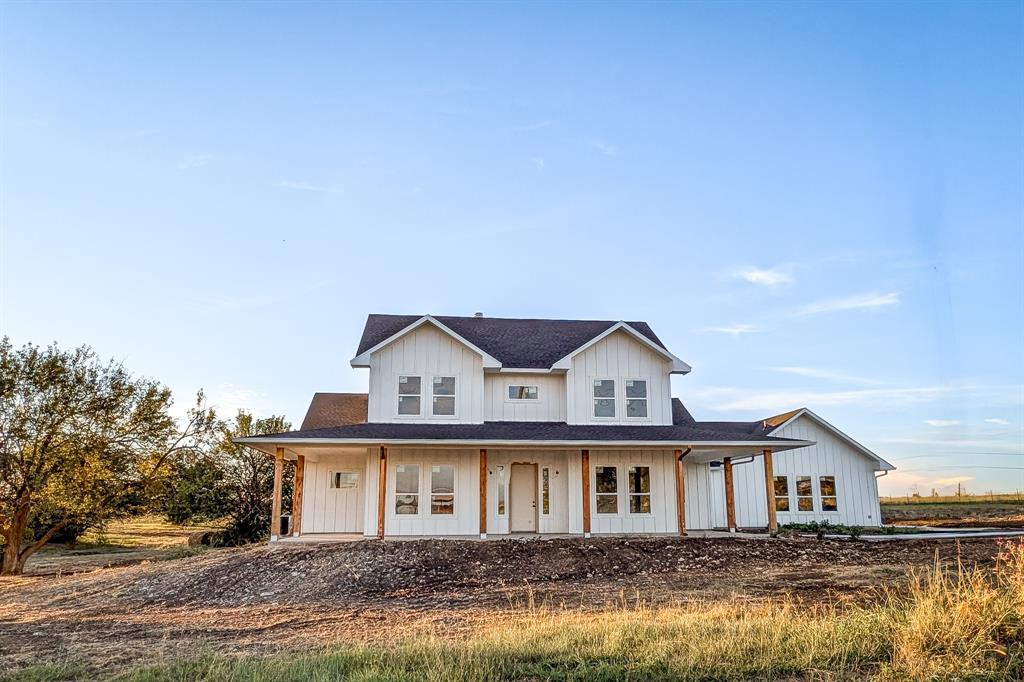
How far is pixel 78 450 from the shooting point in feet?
69.2

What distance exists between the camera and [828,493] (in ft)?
84.8

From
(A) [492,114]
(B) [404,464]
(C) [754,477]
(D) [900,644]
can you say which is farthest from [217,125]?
(C) [754,477]

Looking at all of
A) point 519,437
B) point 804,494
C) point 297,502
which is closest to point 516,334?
point 519,437

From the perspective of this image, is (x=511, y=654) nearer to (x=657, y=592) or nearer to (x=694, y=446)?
(x=657, y=592)

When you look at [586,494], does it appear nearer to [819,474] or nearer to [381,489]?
[381,489]

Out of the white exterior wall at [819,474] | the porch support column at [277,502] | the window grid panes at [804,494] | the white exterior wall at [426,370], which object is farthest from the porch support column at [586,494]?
the window grid panes at [804,494]

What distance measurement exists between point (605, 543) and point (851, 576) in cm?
601

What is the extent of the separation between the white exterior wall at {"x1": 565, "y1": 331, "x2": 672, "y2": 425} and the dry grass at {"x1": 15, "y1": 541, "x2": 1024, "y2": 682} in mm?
12484

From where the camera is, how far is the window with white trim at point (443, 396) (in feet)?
68.7

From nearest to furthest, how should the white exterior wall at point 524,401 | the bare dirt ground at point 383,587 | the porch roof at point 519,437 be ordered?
the bare dirt ground at point 383,587 → the porch roof at point 519,437 → the white exterior wall at point 524,401

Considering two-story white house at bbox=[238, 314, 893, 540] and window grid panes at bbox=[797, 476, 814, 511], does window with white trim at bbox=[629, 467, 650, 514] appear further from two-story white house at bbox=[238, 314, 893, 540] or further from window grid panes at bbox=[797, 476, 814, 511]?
window grid panes at bbox=[797, 476, 814, 511]

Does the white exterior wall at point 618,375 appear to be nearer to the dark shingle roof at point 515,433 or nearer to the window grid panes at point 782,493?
the dark shingle roof at point 515,433

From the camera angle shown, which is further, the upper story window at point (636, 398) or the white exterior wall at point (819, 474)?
the white exterior wall at point (819, 474)

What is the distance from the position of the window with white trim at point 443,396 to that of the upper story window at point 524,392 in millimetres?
1974
